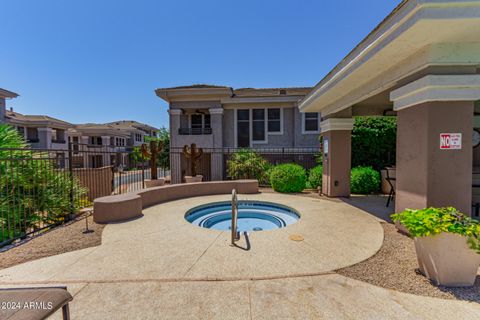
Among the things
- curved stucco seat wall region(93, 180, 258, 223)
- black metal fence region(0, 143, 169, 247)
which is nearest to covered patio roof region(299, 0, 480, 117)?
curved stucco seat wall region(93, 180, 258, 223)

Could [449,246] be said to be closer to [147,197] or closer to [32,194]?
[147,197]

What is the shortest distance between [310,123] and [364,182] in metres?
7.18

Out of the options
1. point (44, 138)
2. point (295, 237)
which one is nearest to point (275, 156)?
point (295, 237)

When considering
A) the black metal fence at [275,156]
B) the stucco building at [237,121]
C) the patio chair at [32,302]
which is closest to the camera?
the patio chair at [32,302]

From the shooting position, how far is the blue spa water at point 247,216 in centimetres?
690

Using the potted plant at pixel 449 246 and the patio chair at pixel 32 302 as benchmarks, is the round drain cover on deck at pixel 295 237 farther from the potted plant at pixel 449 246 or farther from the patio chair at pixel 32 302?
the patio chair at pixel 32 302

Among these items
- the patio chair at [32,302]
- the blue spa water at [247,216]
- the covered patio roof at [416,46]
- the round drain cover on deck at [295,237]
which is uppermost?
the covered patio roof at [416,46]

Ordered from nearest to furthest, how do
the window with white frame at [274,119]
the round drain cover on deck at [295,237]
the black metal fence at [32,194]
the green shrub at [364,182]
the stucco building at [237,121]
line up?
the round drain cover on deck at [295,237], the black metal fence at [32,194], the green shrub at [364,182], the stucco building at [237,121], the window with white frame at [274,119]

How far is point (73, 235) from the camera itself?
197 inches

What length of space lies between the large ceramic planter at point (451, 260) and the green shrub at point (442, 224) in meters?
0.10

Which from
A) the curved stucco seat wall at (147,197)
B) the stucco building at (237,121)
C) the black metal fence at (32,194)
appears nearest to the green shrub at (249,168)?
the curved stucco seat wall at (147,197)

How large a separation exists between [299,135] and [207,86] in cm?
767

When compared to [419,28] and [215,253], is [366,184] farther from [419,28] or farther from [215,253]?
[215,253]

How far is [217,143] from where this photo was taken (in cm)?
1574
